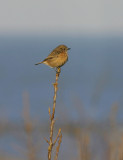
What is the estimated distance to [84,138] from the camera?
14.9ft

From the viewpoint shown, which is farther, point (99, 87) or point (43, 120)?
point (43, 120)

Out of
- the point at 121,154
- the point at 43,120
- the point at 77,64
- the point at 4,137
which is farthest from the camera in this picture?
the point at 77,64

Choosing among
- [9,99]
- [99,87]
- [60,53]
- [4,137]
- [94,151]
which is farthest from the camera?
[9,99]

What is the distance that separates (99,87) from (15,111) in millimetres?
27588

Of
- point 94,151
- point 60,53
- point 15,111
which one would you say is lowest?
point 15,111

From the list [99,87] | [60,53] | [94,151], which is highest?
[60,53]

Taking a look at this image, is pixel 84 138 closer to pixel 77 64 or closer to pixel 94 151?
pixel 94 151

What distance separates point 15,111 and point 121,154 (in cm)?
2933

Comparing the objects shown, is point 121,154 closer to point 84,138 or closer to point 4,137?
point 84,138

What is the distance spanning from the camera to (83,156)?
418 centimetres

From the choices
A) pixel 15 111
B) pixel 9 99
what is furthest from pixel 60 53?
pixel 9 99

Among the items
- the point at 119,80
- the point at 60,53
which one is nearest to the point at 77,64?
the point at 119,80

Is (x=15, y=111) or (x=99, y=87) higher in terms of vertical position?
(x=99, y=87)

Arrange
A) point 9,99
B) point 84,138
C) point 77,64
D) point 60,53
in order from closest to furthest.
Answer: point 84,138
point 60,53
point 9,99
point 77,64
